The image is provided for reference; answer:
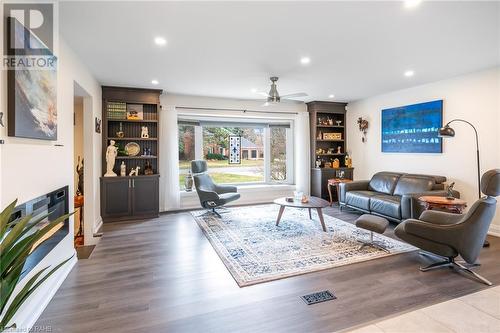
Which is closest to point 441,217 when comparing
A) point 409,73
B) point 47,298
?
point 409,73

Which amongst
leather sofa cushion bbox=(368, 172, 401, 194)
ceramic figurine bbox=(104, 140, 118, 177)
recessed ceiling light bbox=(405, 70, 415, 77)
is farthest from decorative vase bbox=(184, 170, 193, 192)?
recessed ceiling light bbox=(405, 70, 415, 77)

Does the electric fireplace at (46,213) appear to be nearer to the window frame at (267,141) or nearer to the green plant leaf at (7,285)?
the green plant leaf at (7,285)

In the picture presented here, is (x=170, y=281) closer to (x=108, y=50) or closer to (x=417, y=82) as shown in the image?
(x=108, y=50)

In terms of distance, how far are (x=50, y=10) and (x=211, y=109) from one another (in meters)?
3.69

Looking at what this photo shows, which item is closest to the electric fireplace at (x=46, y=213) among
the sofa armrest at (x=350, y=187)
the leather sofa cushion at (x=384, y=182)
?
the sofa armrest at (x=350, y=187)

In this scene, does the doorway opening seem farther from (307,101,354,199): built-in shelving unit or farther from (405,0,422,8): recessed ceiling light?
(307,101,354,199): built-in shelving unit

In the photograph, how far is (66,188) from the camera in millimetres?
2773

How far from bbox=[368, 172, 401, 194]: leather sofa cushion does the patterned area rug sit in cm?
125

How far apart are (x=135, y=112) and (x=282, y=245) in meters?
3.80

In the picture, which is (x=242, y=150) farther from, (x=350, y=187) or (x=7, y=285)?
(x=7, y=285)

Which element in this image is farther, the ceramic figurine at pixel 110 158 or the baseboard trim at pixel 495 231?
the ceramic figurine at pixel 110 158

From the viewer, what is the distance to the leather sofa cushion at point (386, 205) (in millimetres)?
4225

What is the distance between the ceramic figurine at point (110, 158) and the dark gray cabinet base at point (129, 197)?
14 centimetres

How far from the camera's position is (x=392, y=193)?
5.00 m
